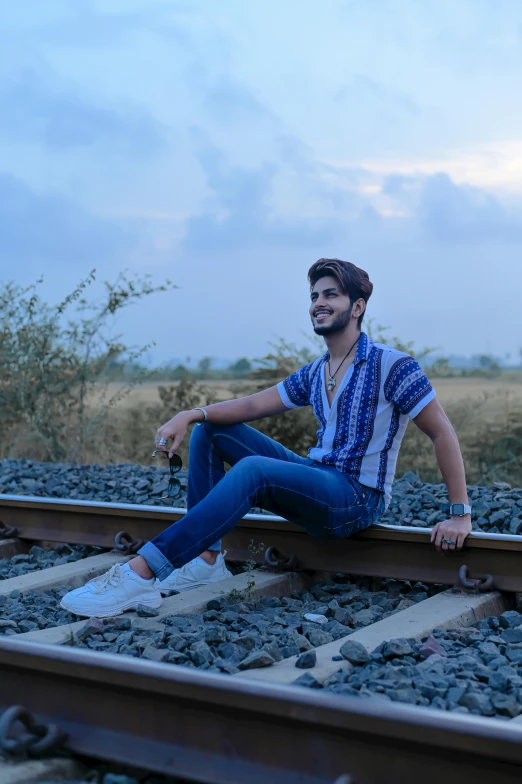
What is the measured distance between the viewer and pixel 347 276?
4188 mm

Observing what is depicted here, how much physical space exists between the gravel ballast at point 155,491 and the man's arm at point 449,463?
2.82 feet

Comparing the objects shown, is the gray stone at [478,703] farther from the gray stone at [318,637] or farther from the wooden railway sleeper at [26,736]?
the wooden railway sleeper at [26,736]

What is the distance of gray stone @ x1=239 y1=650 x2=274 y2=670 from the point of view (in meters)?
3.03

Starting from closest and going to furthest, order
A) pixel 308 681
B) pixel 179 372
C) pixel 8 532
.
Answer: pixel 308 681
pixel 8 532
pixel 179 372

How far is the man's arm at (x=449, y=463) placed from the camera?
3.97m

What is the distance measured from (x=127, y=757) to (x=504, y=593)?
2.10 m

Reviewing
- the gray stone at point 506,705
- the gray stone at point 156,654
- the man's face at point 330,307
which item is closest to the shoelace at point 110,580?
the gray stone at point 156,654

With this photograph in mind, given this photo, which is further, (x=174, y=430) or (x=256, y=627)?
(x=174, y=430)

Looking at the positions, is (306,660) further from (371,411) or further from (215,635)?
(371,411)

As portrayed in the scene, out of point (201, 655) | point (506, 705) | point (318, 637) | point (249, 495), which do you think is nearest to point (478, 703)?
point (506, 705)

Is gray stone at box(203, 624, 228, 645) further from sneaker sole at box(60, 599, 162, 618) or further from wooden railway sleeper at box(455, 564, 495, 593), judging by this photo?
wooden railway sleeper at box(455, 564, 495, 593)

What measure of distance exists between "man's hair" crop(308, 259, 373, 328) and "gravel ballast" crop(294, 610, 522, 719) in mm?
1575

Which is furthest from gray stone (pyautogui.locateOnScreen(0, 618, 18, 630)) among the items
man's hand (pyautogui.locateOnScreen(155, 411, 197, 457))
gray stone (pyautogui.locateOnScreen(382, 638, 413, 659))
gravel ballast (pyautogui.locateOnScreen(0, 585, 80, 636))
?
gray stone (pyautogui.locateOnScreen(382, 638, 413, 659))

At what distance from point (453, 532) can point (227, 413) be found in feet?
3.97
